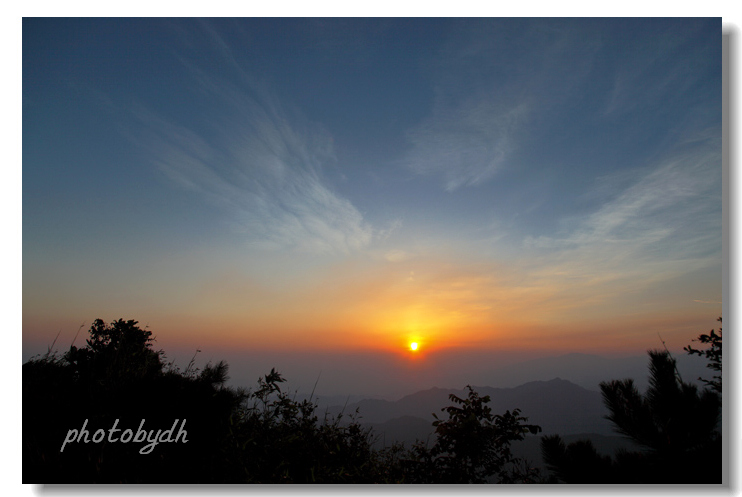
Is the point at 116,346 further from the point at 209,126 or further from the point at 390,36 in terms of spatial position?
the point at 390,36

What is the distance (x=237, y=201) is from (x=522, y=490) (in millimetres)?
5371

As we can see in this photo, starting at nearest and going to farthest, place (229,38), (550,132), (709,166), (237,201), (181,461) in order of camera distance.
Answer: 1. (181,461)
2. (709,166)
3. (229,38)
4. (550,132)
5. (237,201)

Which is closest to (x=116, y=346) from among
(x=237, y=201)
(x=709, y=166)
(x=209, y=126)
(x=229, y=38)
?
(x=237, y=201)

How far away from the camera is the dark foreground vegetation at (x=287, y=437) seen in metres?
2.91

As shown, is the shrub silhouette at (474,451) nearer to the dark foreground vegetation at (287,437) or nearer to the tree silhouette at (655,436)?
the dark foreground vegetation at (287,437)

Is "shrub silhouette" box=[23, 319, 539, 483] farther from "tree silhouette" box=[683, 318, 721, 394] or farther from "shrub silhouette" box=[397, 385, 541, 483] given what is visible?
"tree silhouette" box=[683, 318, 721, 394]

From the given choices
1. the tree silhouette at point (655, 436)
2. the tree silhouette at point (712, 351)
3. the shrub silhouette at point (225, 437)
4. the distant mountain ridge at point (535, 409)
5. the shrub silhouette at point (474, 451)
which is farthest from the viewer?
the shrub silhouette at point (474, 451)

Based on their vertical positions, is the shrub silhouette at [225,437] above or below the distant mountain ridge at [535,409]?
below

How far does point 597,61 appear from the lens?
14.8 ft

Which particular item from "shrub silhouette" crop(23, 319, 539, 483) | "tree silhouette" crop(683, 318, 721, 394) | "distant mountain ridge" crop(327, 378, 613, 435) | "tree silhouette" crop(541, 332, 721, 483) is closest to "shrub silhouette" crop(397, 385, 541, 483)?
"shrub silhouette" crop(23, 319, 539, 483)

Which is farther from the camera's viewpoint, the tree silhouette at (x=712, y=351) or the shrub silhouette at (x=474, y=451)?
the shrub silhouette at (x=474, y=451)

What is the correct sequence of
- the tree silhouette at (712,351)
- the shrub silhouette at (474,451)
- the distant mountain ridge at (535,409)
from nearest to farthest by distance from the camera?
the distant mountain ridge at (535,409) → the tree silhouette at (712,351) → the shrub silhouette at (474,451)

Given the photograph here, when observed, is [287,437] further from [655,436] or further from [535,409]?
[535,409]

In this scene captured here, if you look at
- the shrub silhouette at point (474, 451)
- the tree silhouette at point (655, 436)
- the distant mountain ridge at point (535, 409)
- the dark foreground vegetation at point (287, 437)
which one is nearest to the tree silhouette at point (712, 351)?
the dark foreground vegetation at point (287, 437)
